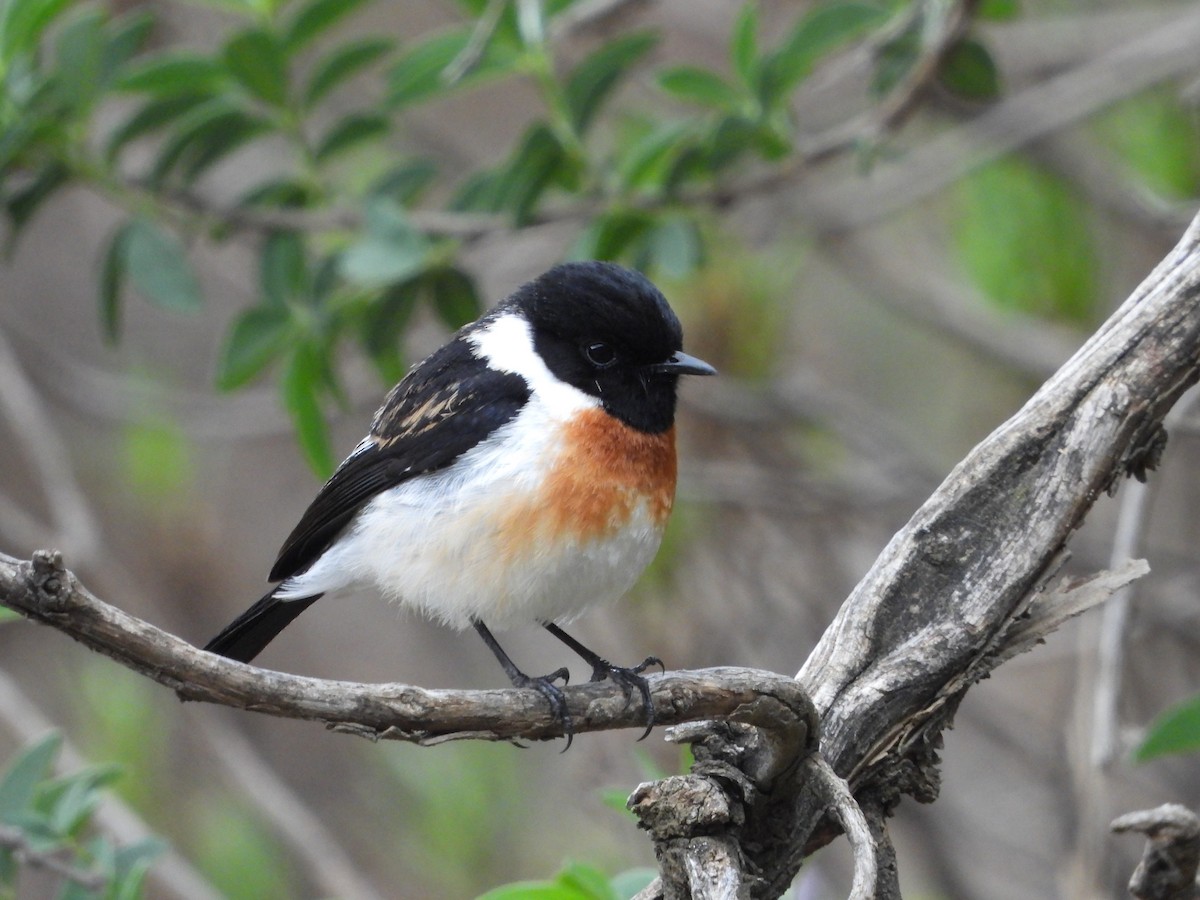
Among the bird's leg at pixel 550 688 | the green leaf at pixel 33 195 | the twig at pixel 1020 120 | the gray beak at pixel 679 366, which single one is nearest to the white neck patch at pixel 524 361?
the gray beak at pixel 679 366

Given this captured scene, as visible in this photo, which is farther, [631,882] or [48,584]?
[631,882]

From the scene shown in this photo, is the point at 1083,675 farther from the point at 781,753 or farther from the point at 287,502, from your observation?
the point at 287,502

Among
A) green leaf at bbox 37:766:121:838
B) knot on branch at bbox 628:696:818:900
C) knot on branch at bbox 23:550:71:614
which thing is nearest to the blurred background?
green leaf at bbox 37:766:121:838

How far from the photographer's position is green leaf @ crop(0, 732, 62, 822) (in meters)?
2.86

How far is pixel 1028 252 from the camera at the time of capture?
472 centimetres

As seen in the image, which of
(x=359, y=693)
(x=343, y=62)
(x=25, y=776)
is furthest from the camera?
(x=343, y=62)

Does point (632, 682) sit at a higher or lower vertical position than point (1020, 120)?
lower

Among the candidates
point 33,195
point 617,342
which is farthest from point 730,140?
point 33,195

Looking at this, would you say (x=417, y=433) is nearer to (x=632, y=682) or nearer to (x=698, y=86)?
(x=632, y=682)

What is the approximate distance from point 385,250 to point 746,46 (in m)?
1.12

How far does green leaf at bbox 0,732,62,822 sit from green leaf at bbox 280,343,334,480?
3.93 ft

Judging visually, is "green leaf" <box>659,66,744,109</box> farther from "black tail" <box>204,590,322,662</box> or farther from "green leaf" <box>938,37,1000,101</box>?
"black tail" <box>204,590,322,662</box>

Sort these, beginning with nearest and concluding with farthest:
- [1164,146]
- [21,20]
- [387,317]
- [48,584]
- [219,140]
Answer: [48,584]
[21,20]
[219,140]
[387,317]
[1164,146]

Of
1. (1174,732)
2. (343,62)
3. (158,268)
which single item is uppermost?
(343,62)
